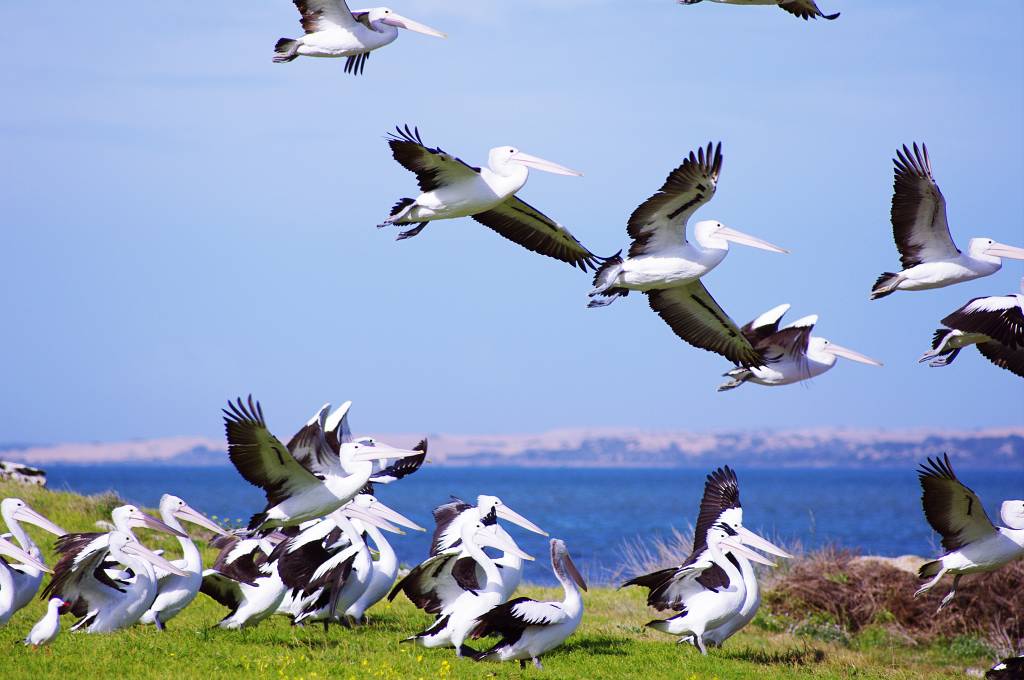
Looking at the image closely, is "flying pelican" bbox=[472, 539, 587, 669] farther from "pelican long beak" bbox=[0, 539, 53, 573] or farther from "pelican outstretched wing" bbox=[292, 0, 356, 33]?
"pelican outstretched wing" bbox=[292, 0, 356, 33]

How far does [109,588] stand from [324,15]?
528cm

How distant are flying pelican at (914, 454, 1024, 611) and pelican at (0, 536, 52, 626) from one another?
7.37 m

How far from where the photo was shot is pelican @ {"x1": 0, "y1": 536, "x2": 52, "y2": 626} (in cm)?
1005

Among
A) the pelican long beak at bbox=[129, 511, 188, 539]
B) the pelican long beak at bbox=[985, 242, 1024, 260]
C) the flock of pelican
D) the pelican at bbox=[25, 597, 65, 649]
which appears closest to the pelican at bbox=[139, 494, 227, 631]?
the flock of pelican

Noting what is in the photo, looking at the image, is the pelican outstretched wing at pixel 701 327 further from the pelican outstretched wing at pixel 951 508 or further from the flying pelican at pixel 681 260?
the pelican outstretched wing at pixel 951 508

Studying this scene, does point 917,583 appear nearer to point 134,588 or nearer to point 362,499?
point 362,499

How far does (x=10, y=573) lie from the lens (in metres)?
10.2

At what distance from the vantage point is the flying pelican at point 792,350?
12461 mm

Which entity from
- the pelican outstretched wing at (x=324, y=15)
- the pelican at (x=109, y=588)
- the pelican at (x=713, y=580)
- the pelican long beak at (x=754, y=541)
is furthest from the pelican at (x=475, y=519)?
the pelican outstretched wing at (x=324, y=15)

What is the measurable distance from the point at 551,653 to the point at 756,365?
11.6 feet

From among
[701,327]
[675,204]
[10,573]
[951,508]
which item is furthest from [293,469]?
[951,508]

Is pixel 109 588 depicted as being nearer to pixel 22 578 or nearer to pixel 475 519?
pixel 22 578

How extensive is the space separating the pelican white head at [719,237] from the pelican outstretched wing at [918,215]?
126 centimetres

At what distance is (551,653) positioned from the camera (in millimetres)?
10344
